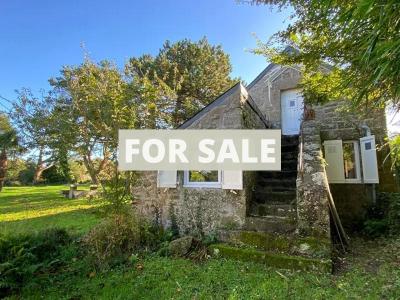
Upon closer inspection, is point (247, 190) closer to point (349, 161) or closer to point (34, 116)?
point (349, 161)

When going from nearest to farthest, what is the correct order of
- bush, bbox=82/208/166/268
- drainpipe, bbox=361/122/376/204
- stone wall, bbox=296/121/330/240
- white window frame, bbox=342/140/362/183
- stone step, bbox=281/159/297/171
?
1. stone wall, bbox=296/121/330/240
2. bush, bbox=82/208/166/268
3. stone step, bbox=281/159/297/171
4. drainpipe, bbox=361/122/376/204
5. white window frame, bbox=342/140/362/183

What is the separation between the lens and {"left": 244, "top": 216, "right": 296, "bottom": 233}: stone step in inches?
204

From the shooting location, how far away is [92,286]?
4.23 metres

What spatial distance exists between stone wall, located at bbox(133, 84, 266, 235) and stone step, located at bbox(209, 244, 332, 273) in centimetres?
67

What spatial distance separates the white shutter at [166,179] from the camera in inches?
255

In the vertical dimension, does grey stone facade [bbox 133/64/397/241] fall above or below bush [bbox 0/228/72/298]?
above

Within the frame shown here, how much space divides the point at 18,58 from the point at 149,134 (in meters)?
7.49

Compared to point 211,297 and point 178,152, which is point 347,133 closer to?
point 178,152

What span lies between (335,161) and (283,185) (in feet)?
7.27

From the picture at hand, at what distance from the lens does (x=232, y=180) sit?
5.86 meters

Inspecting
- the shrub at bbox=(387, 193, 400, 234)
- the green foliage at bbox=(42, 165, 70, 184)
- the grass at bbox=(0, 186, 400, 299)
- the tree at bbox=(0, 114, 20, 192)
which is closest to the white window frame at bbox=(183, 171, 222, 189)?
the grass at bbox=(0, 186, 400, 299)

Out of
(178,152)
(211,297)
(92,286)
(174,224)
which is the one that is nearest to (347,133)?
(178,152)

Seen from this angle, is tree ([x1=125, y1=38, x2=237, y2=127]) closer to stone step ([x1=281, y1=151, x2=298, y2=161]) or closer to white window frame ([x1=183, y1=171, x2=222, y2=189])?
stone step ([x1=281, y1=151, x2=298, y2=161])

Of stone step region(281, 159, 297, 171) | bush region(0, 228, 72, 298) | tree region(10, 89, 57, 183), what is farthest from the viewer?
tree region(10, 89, 57, 183)
